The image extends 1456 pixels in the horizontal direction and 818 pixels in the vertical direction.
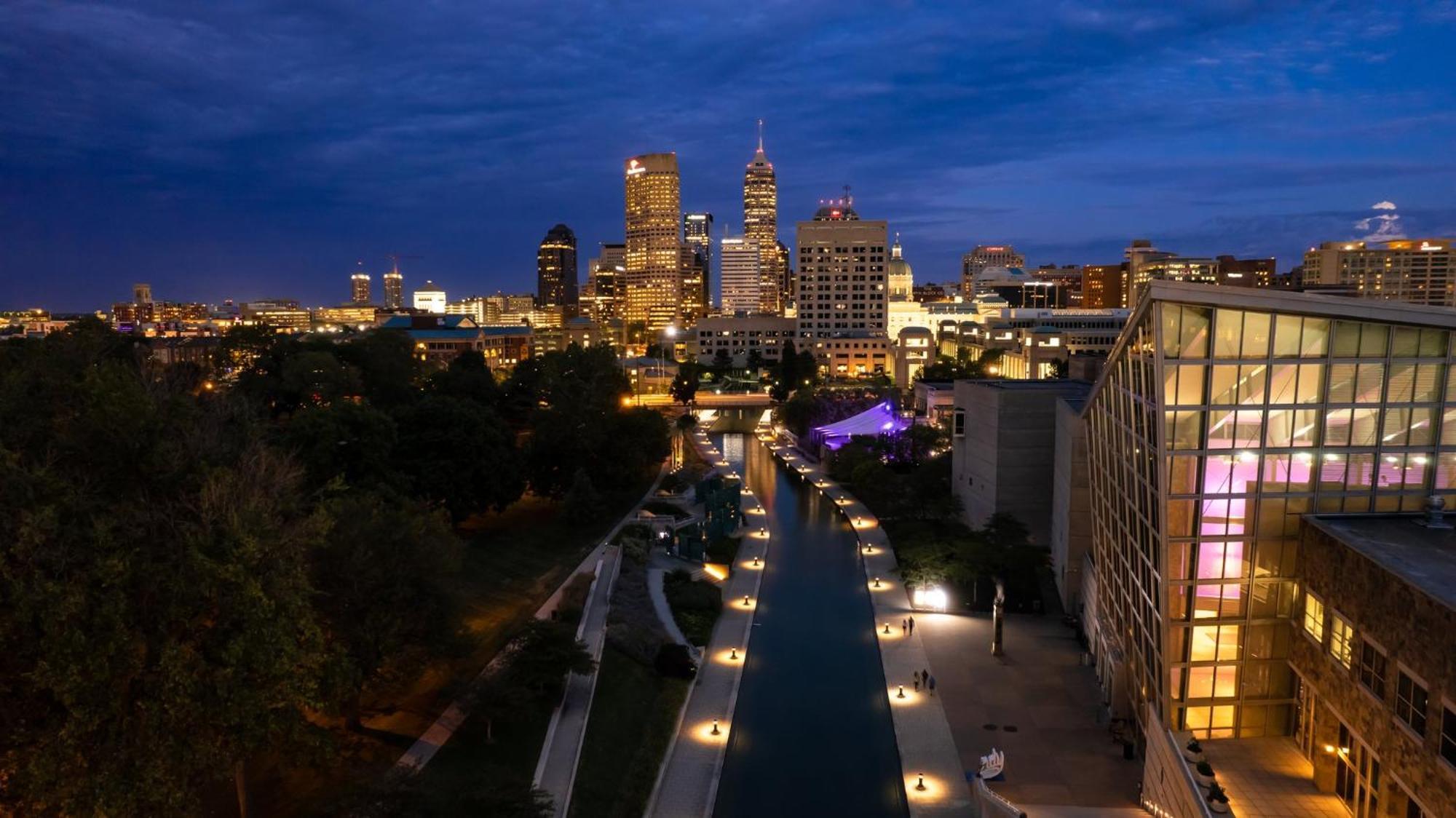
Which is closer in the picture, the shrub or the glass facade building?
the glass facade building

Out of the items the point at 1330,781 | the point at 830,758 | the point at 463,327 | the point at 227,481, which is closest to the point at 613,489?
the point at 830,758

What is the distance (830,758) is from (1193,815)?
10.00 metres

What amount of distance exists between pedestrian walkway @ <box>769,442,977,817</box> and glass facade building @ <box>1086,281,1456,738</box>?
5642 mm

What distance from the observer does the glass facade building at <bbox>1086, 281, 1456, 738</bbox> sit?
2061 centimetres

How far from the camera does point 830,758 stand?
82.2 ft

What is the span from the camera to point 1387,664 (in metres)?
16.8

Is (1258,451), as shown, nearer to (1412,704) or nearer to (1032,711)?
(1412,704)

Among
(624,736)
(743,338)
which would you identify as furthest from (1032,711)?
(743,338)

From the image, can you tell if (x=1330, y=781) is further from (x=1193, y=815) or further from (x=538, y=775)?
(x=538, y=775)

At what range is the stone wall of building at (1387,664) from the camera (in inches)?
589

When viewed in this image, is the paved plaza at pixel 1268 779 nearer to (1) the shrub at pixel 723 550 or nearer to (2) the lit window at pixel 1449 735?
(2) the lit window at pixel 1449 735

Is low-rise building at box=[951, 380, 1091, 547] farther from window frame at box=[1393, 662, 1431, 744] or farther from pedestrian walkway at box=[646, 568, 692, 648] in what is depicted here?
window frame at box=[1393, 662, 1431, 744]

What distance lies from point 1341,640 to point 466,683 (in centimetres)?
2192

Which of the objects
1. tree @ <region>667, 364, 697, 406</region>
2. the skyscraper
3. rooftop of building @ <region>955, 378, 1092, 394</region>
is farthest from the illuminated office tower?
rooftop of building @ <region>955, 378, 1092, 394</region>
